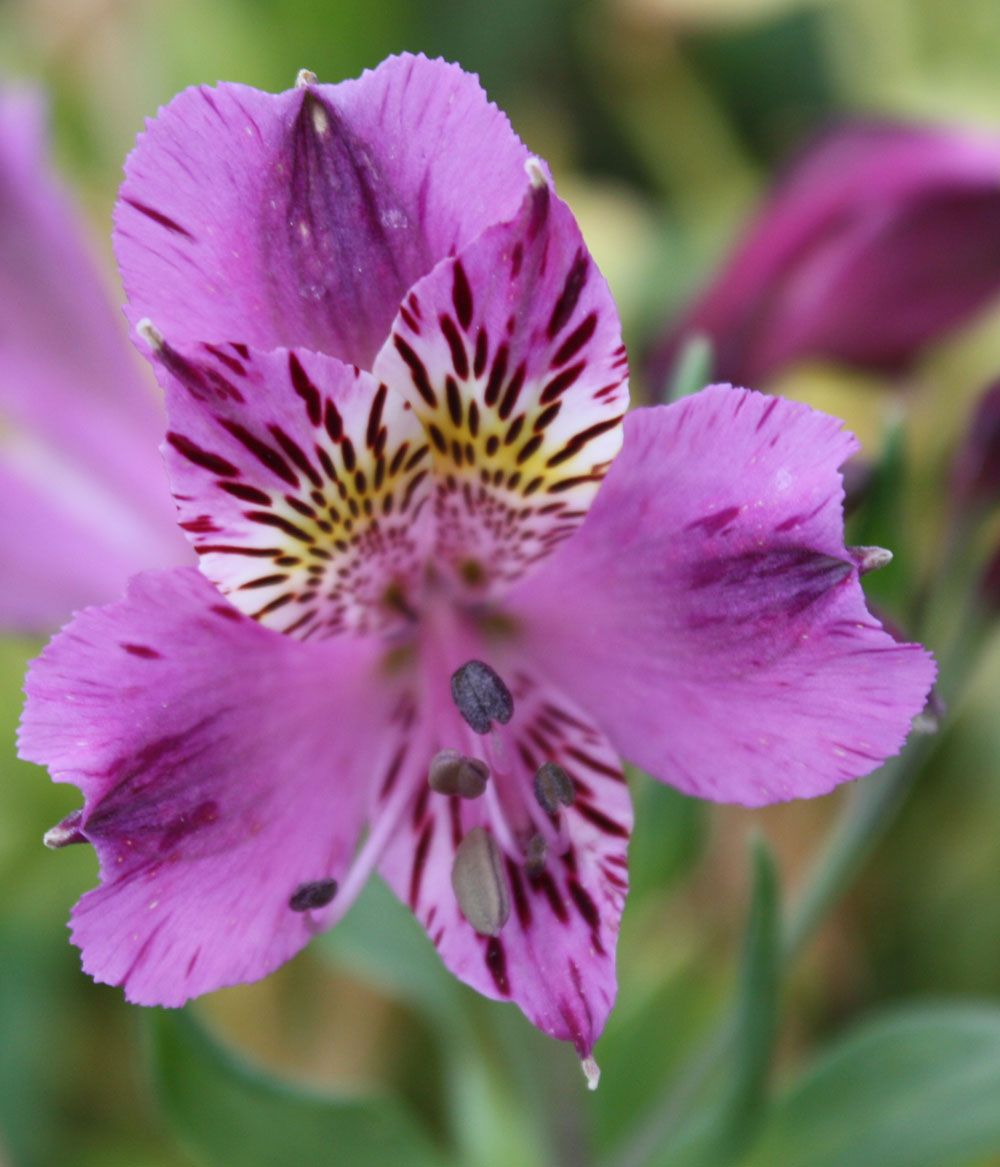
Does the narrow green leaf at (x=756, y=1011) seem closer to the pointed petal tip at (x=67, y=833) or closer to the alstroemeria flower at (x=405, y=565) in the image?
the alstroemeria flower at (x=405, y=565)

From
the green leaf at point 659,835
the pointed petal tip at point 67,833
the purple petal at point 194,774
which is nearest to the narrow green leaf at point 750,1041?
the green leaf at point 659,835

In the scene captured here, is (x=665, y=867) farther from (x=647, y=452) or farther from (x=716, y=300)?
(x=647, y=452)

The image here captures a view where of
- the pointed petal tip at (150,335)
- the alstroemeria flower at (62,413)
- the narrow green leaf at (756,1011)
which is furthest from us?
the alstroemeria flower at (62,413)

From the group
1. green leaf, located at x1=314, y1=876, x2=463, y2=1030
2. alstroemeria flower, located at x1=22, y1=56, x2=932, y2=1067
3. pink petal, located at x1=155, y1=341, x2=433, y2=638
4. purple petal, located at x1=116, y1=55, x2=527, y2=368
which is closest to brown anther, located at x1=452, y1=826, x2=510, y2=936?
alstroemeria flower, located at x1=22, y1=56, x2=932, y2=1067

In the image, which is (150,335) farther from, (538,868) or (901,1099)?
(901,1099)

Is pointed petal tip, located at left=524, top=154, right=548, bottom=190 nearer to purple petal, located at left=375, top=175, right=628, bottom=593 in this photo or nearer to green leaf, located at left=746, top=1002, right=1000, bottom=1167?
purple petal, located at left=375, top=175, right=628, bottom=593

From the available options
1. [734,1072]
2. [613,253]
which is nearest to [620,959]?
[734,1072]
